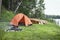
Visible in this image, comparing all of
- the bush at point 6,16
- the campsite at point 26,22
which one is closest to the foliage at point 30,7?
the campsite at point 26,22

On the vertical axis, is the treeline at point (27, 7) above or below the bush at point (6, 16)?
above

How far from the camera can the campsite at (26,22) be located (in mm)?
4472

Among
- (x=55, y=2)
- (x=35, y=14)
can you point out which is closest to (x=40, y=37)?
(x=35, y=14)

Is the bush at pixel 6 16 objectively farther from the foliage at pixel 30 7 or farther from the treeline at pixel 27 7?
the foliage at pixel 30 7

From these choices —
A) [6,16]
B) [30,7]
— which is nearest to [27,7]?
[30,7]

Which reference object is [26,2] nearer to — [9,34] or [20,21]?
[20,21]

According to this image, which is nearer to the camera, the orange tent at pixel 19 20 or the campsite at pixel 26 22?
the campsite at pixel 26 22

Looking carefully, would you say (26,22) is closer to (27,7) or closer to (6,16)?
(6,16)

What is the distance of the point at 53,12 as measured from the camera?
845 centimetres

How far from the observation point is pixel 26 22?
595cm

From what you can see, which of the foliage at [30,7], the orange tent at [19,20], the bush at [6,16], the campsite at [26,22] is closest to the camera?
the campsite at [26,22]

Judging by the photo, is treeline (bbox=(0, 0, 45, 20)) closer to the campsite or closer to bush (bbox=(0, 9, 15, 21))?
the campsite

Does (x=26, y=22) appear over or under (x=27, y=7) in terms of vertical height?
under

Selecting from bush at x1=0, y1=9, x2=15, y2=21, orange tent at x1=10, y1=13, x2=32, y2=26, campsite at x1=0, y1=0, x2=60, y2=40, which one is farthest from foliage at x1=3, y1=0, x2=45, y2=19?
orange tent at x1=10, y1=13, x2=32, y2=26
